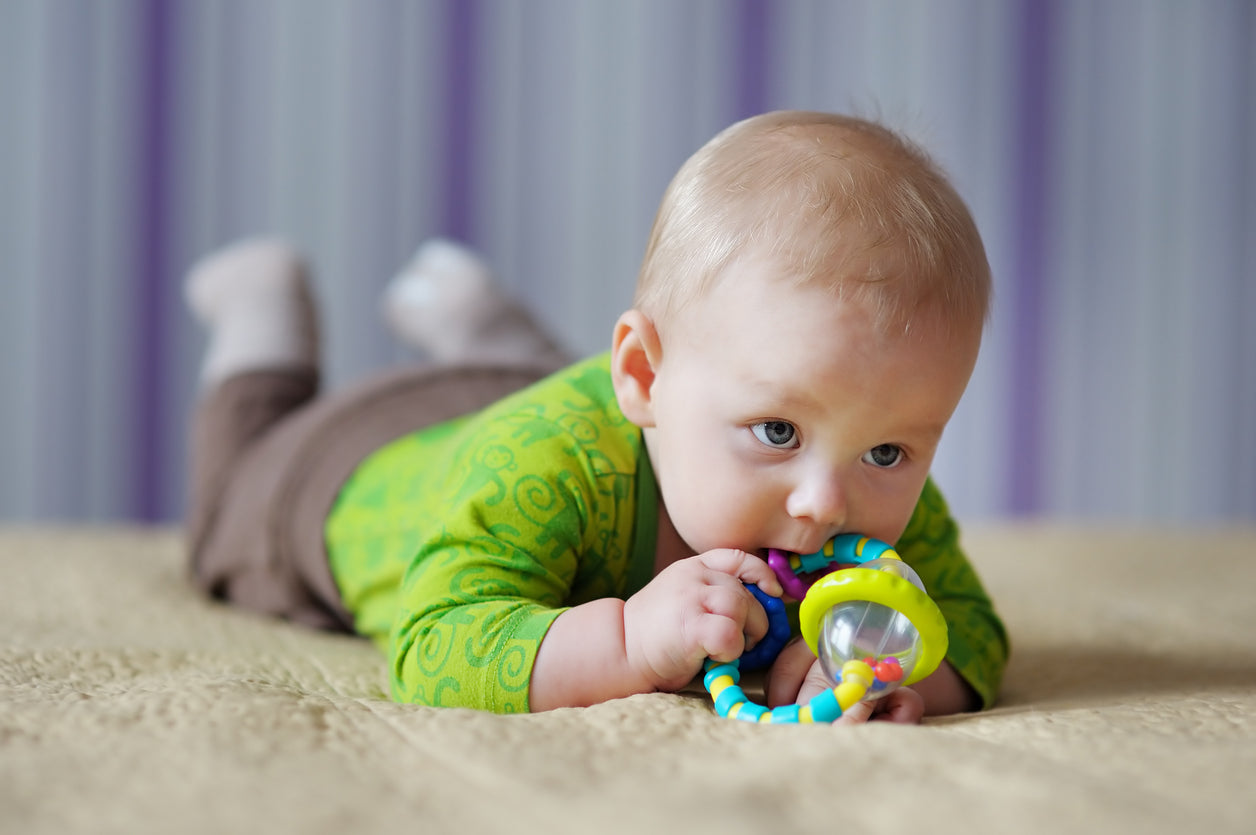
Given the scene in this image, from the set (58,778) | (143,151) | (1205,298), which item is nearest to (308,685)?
(58,778)

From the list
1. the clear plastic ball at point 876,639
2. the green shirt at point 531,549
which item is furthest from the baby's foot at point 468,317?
the clear plastic ball at point 876,639

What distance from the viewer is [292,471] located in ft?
3.92

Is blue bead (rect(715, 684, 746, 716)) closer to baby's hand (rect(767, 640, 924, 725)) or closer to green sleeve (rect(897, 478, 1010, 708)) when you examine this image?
baby's hand (rect(767, 640, 924, 725))

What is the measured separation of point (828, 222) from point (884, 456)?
14 cm

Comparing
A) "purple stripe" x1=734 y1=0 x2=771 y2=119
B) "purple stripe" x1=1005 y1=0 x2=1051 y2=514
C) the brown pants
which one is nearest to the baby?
the brown pants

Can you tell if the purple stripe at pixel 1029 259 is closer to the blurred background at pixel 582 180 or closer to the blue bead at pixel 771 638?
the blurred background at pixel 582 180

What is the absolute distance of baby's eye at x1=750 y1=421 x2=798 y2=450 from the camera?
2.23 ft

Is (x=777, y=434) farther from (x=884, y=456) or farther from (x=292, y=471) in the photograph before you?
(x=292, y=471)

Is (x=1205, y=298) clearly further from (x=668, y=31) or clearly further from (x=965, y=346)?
(x=965, y=346)

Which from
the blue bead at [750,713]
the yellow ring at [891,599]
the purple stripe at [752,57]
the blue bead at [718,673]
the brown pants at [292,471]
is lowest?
the brown pants at [292,471]

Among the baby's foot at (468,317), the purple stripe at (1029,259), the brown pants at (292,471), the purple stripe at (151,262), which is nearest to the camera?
the brown pants at (292,471)

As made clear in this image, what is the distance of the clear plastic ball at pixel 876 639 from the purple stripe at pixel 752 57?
2025 millimetres

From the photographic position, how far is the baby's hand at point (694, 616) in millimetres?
648

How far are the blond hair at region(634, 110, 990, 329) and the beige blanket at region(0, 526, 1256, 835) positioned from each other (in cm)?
24
